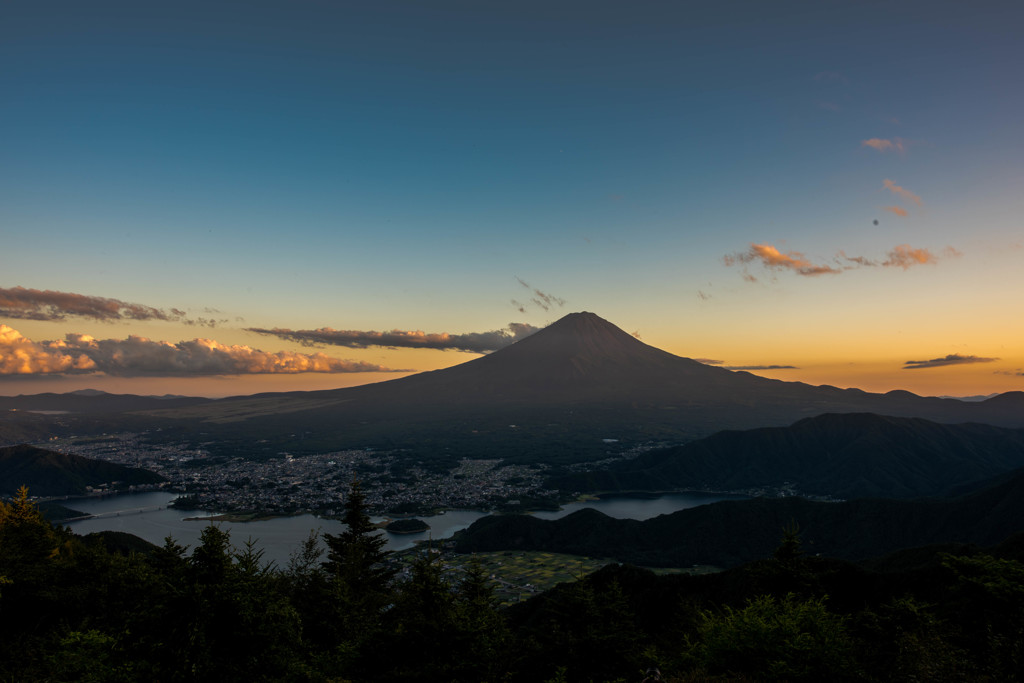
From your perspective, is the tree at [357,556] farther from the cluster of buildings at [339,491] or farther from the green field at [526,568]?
the cluster of buildings at [339,491]

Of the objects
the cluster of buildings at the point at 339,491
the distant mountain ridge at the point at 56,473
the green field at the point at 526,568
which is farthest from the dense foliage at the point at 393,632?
the distant mountain ridge at the point at 56,473

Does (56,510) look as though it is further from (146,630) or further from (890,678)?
(890,678)

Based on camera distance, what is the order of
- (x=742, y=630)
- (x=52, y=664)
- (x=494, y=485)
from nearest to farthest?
(x=52, y=664) → (x=742, y=630) → (x=494, y=485)

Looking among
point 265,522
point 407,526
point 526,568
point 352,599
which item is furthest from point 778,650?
point 265,522

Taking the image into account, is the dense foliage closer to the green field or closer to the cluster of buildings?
the green field

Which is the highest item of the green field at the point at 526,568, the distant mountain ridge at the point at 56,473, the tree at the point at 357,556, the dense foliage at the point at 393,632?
the dense foliage at the point at 393,632

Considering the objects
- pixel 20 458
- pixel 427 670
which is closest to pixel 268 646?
pixel 427 670
